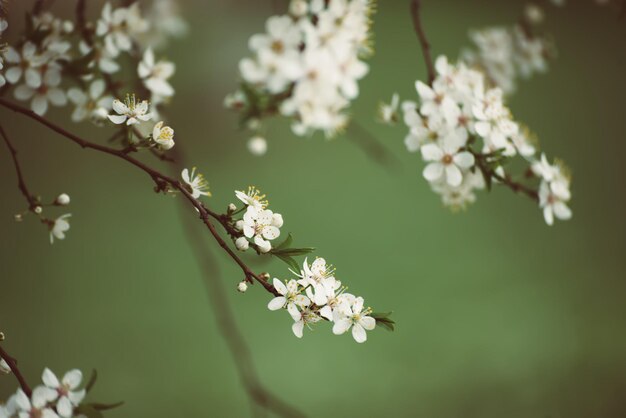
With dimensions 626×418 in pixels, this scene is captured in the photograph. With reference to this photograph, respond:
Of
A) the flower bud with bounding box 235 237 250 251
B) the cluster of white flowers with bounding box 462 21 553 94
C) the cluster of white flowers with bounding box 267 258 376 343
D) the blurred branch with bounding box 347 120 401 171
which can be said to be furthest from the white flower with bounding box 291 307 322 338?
the blurred branch with bounding box 347 120 401 171

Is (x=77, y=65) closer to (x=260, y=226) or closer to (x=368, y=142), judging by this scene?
(x=260, y=226)

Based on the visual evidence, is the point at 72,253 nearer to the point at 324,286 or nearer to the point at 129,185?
the point at 129,185

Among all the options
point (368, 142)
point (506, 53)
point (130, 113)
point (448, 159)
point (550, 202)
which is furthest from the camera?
point (368, 142)

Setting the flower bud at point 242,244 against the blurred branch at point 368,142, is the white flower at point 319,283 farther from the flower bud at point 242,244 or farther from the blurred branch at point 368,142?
the blurred branch at point 368,142

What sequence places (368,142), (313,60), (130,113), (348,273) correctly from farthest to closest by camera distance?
(368,142), (348,273), (130,113), (313,60)

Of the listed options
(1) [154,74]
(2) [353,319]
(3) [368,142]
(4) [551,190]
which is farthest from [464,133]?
(3) [368,142]

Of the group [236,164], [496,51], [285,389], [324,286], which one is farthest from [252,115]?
[236,164]

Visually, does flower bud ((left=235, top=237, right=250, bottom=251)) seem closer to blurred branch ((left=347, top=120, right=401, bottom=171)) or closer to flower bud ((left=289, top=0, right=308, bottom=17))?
flower bud ((left=289, top=0, right=308, bottom=17))

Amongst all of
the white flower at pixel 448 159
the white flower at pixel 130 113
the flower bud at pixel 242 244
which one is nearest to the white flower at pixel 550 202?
the white flower at pixel 448 159
